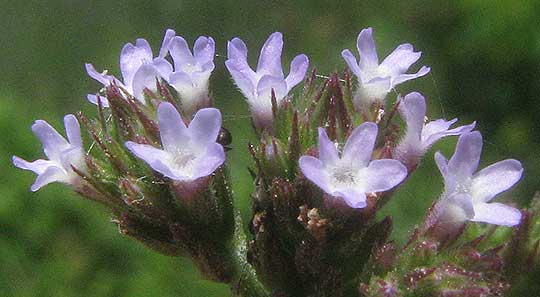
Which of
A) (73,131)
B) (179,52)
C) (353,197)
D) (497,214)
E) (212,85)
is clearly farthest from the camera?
(212,85)

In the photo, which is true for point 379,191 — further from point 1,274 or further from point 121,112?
point 1,274

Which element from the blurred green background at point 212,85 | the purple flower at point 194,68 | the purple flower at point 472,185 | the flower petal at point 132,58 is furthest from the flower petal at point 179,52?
the blurred green background at point 212,85

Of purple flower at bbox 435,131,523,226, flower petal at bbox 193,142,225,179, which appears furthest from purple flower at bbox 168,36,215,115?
purple flower at bbox 435,131,523,226

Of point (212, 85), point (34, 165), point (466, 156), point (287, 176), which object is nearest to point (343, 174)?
point (287, 176)

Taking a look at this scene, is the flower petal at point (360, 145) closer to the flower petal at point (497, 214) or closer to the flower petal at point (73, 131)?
the flower petal at point (497, 214)

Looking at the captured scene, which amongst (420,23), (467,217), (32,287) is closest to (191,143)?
(467,217)

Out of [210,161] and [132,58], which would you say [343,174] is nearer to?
[210,161]
